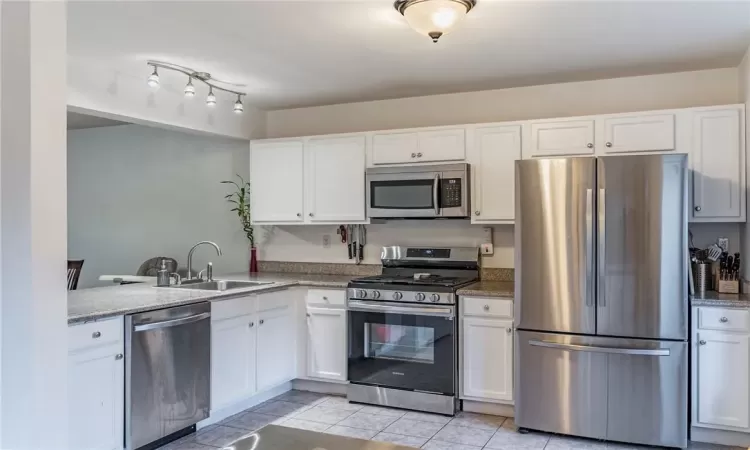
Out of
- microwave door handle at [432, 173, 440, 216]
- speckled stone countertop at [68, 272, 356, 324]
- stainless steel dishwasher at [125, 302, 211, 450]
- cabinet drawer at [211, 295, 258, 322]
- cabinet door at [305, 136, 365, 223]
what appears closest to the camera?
speckled stone countertop at [68, 272, 356, 324]

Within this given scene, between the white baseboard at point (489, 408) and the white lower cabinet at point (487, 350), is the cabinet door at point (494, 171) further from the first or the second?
the white baseboard at point (489, 408)

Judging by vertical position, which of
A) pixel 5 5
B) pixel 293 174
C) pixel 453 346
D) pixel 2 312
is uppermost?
pixel 5 5

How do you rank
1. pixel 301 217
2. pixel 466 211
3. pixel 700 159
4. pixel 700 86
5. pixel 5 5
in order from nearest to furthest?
1. pixel 5 5
2. pixel 700 159
3. pixel 700 86
4. pixel 466 211
5. pixel 301 217

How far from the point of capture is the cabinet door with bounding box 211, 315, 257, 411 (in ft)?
12.5

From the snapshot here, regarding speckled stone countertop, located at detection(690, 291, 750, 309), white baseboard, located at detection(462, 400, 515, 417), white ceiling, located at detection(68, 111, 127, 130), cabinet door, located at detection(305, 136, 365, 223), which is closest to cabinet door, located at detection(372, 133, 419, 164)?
cabinet door, located at detection(305, 136, 365, 223)

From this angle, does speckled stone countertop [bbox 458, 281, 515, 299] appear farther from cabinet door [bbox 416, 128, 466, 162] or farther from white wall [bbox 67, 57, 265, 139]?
white wall [bbox 67, 57, 265, 139]

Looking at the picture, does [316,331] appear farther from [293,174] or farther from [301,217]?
[293,174]

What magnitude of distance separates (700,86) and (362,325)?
9.37 feet

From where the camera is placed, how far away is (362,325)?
432 centimetres

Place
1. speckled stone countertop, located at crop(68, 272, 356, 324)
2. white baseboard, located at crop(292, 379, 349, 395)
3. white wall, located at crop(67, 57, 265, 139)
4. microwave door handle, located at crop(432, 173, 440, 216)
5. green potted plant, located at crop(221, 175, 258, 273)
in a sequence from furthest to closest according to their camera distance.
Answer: green potted plant, located at crop(221, 175, 258, 273), white baseboard, located at crop(292, 379, 349, 395), microwave door handle, located at crop(432, 173, 440, 216), white wall, located at crop(67, 57, 265, 139), speckled stone countertop, located at crop(68, 272, 356, 324)

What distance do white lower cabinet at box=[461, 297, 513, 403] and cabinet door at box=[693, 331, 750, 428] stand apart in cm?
110

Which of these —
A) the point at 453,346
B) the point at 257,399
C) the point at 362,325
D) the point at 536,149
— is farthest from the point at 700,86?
the point at 257,399

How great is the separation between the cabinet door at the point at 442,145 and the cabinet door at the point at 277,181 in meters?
1.04

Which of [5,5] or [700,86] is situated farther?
[700,86]
